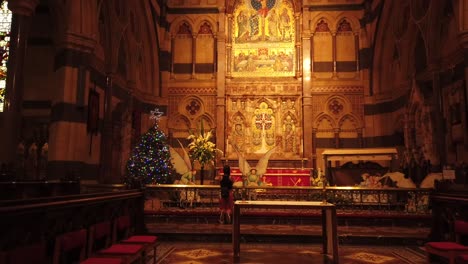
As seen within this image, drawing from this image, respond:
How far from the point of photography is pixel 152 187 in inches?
435

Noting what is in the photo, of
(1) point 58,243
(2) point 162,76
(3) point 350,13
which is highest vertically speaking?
(3) point 350,13

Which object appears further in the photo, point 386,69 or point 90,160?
point 386,69

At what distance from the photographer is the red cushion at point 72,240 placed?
4.41 metres

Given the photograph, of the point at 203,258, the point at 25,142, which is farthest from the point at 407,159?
the point at 25,142

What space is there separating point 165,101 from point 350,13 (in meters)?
12.4

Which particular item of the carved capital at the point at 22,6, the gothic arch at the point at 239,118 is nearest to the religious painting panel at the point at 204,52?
the gothic arch at the point at 239,118

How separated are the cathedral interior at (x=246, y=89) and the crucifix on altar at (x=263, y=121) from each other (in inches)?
2.6

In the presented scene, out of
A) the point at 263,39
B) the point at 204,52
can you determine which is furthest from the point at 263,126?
the point at 204,52

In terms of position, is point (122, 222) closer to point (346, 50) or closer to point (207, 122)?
point (207, 122)

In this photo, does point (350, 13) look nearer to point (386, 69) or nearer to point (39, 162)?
point (386, 69)

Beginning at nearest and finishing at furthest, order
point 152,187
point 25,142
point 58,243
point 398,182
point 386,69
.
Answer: point 58,243, point 152,187, point 398,182, point 25,142, point 386,69

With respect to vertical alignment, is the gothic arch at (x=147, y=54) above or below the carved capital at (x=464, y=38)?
above

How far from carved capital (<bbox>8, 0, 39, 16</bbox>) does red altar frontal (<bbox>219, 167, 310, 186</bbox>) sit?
10903 millimetres

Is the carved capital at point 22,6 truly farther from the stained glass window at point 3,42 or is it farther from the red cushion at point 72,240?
the red cushion at point 72,240
